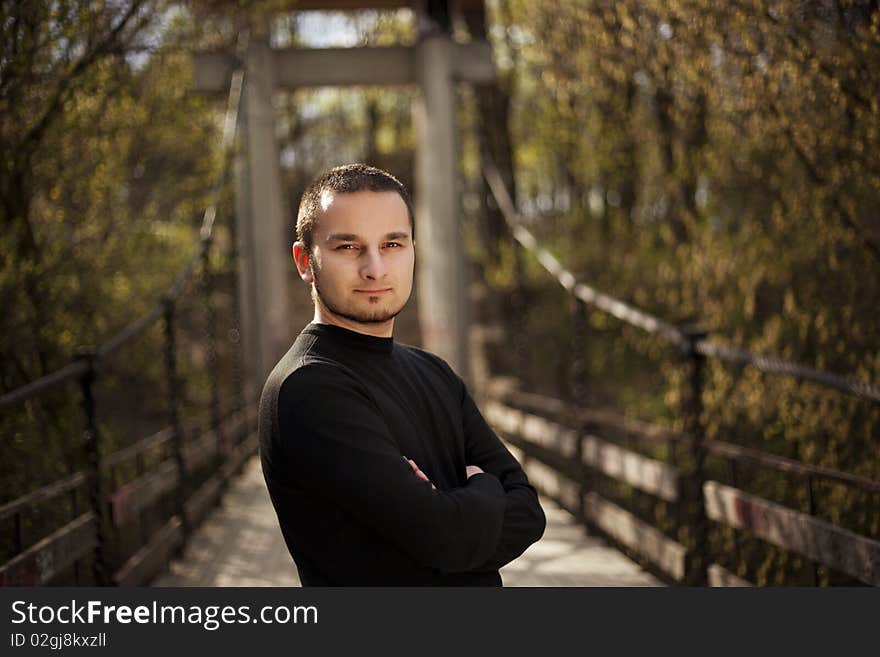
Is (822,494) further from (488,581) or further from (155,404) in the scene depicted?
(155,404)

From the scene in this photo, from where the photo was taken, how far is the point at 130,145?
6.10 m

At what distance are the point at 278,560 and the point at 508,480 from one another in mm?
2807

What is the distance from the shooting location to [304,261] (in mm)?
1699

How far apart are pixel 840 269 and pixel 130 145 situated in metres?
3.60

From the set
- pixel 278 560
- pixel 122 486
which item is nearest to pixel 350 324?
pixel 122 486

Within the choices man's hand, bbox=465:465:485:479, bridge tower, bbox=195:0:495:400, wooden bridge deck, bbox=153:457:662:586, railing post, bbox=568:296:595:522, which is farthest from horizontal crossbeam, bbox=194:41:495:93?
man's hand, bbox=465:465:485:479

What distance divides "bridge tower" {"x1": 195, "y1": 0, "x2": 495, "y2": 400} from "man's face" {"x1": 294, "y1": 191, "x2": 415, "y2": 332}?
7027 mm

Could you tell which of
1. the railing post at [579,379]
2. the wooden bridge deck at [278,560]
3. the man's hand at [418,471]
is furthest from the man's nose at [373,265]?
the railing post at [579,379]

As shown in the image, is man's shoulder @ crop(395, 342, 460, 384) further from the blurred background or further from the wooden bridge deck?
the wooden bridge deck

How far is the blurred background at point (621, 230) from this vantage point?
11.3 feet

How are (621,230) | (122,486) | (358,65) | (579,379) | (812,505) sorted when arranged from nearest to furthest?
(812,505) → (122,486) → (579,379) → (358,65) → (621,230)

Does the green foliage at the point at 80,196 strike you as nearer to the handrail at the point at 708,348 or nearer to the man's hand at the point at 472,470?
the man's hand at the point at 472,470

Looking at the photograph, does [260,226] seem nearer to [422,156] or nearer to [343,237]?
A: [422,156]

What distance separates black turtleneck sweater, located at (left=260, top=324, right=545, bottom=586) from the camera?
155 centimetres
